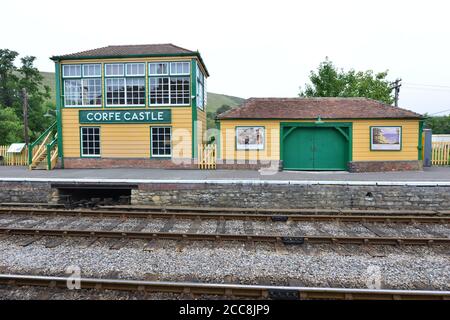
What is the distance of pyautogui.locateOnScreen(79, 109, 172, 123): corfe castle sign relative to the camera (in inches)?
627

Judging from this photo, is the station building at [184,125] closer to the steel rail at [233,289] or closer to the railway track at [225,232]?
the railway track at [225,232]

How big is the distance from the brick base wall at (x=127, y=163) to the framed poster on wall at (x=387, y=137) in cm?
964

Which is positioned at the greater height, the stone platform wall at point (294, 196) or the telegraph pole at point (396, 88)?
the telegraph pole at point (396, 88)

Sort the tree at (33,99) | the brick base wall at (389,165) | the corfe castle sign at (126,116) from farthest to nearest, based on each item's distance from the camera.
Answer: the tree at (33,99)
the corfe castle sign at (126,116)
the brick base wall at (389,165)

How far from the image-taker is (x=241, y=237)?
6.60 m

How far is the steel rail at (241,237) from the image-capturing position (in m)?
6.39

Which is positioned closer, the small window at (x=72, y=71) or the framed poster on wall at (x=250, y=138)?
the framed poster on wall at (x=250, y=138)

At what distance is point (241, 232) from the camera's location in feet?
24.1

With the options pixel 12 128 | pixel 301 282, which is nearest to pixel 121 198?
pixel 301 282

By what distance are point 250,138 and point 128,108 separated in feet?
24.1

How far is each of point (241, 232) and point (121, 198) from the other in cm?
623

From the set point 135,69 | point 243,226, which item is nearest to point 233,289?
point 243,226

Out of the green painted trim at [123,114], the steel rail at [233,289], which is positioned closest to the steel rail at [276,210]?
the steel rail at [233,289]
